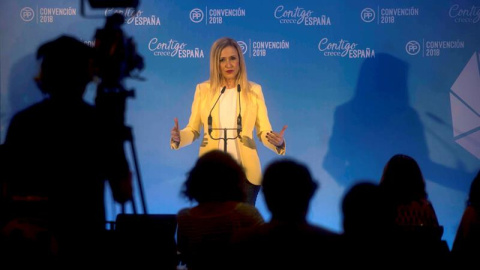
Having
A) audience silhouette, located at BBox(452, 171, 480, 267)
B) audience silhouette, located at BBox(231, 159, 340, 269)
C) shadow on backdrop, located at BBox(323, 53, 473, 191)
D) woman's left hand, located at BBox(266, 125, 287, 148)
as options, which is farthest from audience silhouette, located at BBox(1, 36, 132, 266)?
shadow on backdrop, located at BBox(323, 53, 473, 191)

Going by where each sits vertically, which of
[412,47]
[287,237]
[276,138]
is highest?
[412,47]

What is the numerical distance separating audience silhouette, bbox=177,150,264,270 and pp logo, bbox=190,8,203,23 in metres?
2.92

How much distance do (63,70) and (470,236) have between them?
6.56 ft

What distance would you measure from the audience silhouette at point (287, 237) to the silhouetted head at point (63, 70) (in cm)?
79

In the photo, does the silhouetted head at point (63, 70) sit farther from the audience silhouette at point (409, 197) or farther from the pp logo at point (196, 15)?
the pp logo at point (196, 15)

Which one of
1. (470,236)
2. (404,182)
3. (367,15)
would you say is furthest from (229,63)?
(470,236)

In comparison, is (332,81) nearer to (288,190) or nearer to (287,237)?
(288,190)

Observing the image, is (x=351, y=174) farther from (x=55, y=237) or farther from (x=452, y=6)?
(x=55, y=237)

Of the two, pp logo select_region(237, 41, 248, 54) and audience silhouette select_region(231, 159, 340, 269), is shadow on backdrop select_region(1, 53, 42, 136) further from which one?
audience silhouette select_region(231, 159, 340, 269)

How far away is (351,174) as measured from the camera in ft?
16.6

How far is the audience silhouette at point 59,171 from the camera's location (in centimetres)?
188

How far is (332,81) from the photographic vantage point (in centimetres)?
505

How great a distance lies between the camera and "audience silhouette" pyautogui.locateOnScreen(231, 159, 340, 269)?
185cm

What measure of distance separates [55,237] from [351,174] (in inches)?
141
